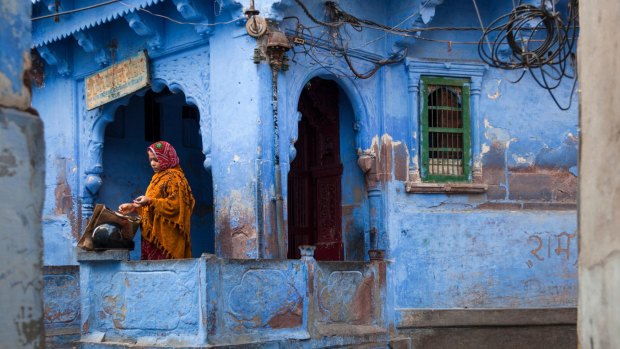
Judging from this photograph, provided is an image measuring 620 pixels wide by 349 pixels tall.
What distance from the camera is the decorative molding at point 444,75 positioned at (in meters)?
10.8

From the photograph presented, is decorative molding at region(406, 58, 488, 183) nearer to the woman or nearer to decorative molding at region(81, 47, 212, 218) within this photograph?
decorative molding at region(81, 47, 212, 218)

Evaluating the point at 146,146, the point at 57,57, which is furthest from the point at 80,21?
the point at 146,146

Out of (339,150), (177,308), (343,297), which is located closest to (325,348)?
(343,297)

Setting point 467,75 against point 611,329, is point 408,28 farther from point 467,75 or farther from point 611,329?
point 611,329

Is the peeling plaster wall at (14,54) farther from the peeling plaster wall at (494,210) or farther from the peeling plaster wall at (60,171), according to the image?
the peeling plaster wall at (60,171)

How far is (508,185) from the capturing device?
36.5ft

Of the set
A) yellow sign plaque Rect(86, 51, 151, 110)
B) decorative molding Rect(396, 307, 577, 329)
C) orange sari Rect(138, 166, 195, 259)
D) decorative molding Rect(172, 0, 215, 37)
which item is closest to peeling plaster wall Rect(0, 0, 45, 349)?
orange sari Rect(138, 166, 195, 259)

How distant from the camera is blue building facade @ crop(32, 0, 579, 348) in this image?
9398 millimetres

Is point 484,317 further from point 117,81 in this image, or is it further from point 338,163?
point 117,81

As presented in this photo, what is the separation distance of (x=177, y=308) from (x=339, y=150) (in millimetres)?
3792

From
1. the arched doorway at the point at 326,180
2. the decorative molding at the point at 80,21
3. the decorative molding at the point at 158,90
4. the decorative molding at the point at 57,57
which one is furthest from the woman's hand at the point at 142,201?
the decorative molding at the point at 57,57

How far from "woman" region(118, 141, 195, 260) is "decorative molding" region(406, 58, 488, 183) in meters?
3.01

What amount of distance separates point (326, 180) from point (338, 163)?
0.34m

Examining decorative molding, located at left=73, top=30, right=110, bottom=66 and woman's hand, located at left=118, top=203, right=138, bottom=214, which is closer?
woman's hand, located at left=118, top=203, right=138, bottom=214
